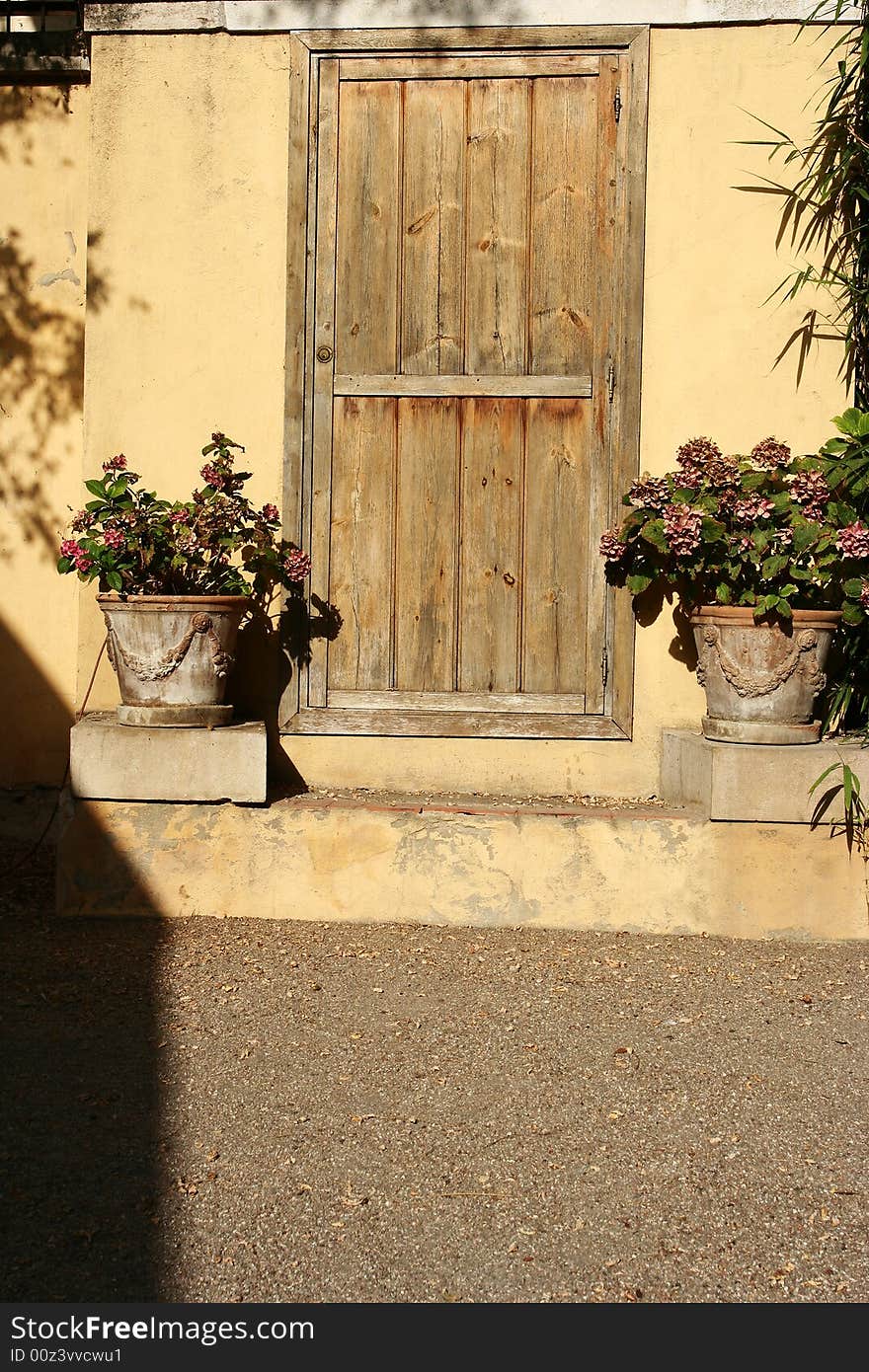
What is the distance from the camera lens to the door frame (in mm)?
4367

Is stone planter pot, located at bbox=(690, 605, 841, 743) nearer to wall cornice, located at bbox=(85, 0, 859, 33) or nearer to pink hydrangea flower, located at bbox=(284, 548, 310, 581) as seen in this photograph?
pink hydrangea flower, located at bbox=(284, 548, 310, 581)

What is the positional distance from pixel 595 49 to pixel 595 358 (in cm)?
103

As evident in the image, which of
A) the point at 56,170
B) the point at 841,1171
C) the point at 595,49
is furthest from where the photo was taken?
the point at 56,170

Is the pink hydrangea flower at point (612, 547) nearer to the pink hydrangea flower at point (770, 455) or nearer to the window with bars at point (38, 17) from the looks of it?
the pink hydrangea flower at point (770, 455)

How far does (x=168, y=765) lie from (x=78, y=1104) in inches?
57.1

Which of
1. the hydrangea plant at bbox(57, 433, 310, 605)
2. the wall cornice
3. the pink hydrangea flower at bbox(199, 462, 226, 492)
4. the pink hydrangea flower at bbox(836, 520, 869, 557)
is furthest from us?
the wall cornice

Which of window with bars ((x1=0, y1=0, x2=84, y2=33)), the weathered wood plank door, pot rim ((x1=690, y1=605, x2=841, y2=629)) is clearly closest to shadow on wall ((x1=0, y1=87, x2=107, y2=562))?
window with bars ((x1=0, y1=0, x2=84, y2=33))

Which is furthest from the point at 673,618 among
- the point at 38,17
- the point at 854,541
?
the point at 38,17

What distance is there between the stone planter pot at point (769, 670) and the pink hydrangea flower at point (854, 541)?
0.21 meters

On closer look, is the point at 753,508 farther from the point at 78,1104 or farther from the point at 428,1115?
the point at 78,1104

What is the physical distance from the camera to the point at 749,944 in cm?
385

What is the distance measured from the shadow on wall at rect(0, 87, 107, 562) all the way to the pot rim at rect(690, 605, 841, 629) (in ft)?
8.14

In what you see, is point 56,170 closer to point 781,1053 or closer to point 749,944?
point 749,944

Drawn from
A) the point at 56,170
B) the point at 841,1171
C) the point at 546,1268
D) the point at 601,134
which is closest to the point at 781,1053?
the point at 841,1171
